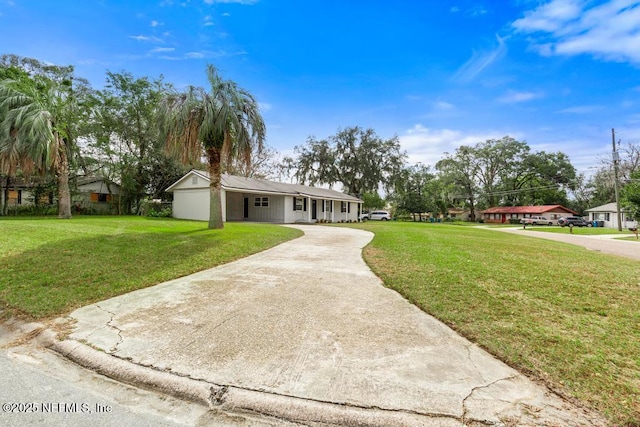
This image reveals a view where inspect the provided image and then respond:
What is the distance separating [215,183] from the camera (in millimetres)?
12172

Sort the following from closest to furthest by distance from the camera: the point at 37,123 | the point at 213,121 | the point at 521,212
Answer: the point at 213,121 < the point at 37,123 < the point at 521,212

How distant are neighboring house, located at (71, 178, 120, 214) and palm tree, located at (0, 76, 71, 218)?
27.6ft

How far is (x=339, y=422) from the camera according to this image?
200 cm

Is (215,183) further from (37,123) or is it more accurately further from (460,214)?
(460,214)

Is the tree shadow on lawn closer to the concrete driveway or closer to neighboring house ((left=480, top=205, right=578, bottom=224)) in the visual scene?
the concrete driveway

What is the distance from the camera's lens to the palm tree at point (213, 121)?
437 inches

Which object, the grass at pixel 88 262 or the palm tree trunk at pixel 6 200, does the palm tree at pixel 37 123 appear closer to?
the palm tree trunk at pixel 6 200

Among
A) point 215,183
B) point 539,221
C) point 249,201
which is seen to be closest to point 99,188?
point 249,201

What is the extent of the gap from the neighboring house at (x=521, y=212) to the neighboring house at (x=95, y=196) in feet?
183

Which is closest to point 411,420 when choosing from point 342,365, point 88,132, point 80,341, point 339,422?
point 339,422

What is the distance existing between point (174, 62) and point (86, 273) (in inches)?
408

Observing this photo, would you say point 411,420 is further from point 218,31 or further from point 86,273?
point 218,31

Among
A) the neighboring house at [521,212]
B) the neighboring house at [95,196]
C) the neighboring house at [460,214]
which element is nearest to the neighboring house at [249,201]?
the neighboring house at [95,196]

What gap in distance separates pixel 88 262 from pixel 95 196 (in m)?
25.8
